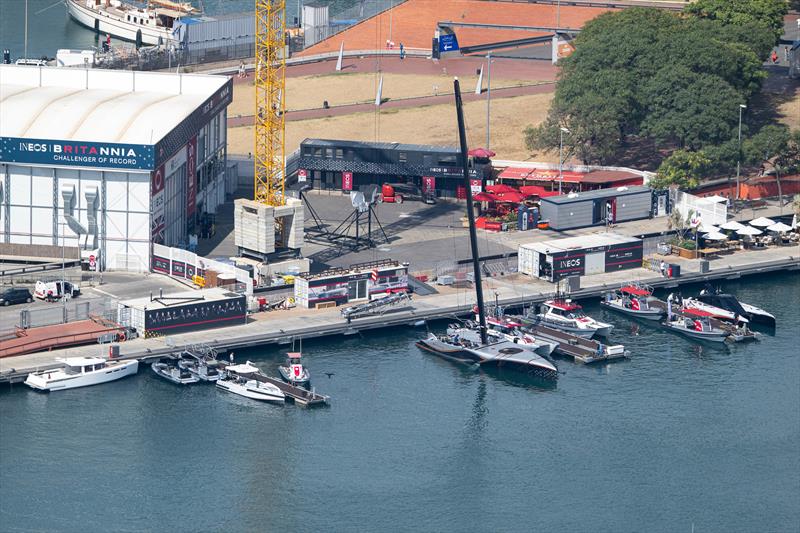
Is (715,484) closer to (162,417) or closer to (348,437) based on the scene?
(348,437)

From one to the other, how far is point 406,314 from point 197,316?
60.7 ft

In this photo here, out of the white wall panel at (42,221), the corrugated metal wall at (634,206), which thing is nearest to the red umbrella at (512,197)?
the corrugated metal wall at (634,206)

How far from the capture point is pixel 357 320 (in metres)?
154

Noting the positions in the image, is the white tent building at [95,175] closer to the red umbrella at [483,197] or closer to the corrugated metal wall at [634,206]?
the red umbrella at [483,197]

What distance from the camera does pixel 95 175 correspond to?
160500 mm

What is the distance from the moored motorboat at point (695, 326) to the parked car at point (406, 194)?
126 ft

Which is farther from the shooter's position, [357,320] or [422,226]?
[422,226]

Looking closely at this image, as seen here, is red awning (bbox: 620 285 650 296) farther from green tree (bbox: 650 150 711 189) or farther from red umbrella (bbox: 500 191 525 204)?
green tree (bbox: 650 150 711 189)

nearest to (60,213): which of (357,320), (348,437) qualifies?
(357,320)

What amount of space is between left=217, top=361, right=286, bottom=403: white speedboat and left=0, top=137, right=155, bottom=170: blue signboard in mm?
25950

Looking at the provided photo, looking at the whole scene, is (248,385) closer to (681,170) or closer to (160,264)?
(160,264)

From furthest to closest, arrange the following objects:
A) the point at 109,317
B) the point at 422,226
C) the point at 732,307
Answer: the point at 422,226
the point at 732,307
the point at 109,317

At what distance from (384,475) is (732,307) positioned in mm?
47001

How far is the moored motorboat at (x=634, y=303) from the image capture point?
524 ft
